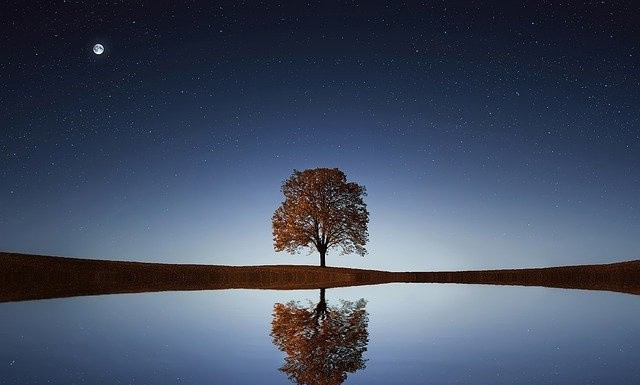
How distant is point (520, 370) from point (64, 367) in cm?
477

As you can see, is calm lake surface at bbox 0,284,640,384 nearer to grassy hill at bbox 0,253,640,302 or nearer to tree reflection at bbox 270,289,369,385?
tree reflection at bbox 270,289,369,385

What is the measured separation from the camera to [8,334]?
9242 mm

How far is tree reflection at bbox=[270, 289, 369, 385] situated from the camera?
5941 mm

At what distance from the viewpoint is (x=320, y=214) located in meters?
53.7

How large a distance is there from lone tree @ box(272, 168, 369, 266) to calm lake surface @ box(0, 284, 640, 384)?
3975 centimetres

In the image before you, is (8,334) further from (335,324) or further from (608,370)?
(608,370)

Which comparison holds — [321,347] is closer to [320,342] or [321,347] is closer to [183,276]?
[320,342]

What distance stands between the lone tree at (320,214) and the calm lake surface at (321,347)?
39.7 metres

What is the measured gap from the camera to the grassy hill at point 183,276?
92.9ft

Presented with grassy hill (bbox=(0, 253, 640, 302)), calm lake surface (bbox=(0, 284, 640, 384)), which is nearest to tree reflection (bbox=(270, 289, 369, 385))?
calm lake surface (bbox=(0, 284, 640, 384))

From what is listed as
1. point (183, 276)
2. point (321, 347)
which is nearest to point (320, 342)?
point (321, 347)

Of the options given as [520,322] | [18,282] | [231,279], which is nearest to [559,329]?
[520,322]

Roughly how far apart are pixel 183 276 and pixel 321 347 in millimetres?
31704

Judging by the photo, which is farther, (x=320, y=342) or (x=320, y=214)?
(x=320, y=214)
